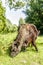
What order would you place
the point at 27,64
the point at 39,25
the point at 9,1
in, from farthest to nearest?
1. the point at 39,25
2. the point at 9,1
3. the point at 27,64

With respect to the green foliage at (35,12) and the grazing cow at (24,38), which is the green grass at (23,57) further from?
the green foliage at (35,12)

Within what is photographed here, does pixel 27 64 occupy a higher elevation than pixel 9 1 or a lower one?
lower

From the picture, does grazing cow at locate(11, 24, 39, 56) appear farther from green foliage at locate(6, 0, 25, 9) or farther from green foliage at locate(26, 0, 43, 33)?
green foliage at locate(26, 0, 43, 33)

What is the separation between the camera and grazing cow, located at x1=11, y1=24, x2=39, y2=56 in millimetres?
12742

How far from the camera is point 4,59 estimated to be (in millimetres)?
12414

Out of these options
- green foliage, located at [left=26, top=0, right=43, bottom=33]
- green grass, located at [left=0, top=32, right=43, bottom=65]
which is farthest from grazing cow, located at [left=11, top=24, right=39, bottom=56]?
green foliage, located at [left=26, top=0, right=43, bottom=33]

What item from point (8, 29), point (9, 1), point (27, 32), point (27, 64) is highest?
point (9, 1)

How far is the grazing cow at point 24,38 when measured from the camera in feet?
41.8

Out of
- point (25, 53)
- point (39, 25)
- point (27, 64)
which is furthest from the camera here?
point (39, 25)

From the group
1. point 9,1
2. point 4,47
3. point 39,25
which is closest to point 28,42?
point 4,47

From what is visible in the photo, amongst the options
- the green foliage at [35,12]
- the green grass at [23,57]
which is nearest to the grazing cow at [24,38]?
the green grass at [23,57]

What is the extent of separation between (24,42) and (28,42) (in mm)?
298

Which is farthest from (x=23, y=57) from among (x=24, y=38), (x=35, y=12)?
(x=35, y=12)

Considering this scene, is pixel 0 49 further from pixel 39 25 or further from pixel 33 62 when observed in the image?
pixel 39 25
